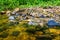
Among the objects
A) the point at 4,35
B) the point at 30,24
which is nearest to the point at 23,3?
the point at 30,24

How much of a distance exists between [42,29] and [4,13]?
9.67 ft

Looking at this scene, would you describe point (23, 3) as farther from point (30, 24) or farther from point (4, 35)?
point (4, 35)

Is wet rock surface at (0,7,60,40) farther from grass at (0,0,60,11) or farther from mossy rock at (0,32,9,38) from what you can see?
grass at (0,0,60,11)

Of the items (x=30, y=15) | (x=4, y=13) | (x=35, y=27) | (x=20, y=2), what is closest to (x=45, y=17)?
(x=30, y=15)

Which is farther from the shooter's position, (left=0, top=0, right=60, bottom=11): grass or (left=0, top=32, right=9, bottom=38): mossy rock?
(left=0, top=0, right=60, bottom=11): grass

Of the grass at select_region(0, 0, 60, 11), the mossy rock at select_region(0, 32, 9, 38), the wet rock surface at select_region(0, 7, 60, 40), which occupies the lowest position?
the mossy rock at select_region(0, 32, 9, 38)

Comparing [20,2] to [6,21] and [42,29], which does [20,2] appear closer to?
[6,21]

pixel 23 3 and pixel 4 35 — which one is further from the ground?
pixel 23 3

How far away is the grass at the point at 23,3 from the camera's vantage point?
33.3ft

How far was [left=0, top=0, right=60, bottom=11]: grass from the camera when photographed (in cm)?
1016

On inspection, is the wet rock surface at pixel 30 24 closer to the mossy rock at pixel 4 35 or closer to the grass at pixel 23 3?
the mossy rock at pixel 4 35

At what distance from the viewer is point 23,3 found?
10.8 metres

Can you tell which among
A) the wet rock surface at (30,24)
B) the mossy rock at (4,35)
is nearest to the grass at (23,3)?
the wet rock surface at (30,24)

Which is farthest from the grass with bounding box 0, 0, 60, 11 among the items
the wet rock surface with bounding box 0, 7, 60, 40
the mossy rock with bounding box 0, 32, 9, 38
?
the mossy rock with bounding box 0, 32, 9, 38
